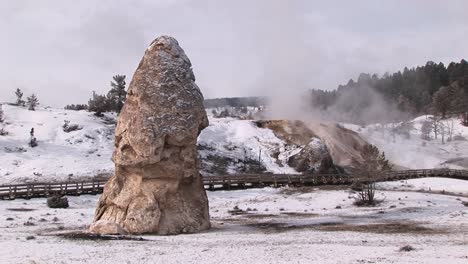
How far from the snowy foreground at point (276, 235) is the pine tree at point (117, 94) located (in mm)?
37279

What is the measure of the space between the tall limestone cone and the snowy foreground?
5.15 feet

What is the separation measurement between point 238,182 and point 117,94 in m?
33.5

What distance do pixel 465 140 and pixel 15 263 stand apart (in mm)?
106878

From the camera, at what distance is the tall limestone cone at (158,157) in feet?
75.3

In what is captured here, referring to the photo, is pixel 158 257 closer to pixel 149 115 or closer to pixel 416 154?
pixel 149 115

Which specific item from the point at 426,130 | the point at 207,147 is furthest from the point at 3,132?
the point at 426,130

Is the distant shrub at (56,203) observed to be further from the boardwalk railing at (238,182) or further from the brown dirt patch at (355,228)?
the brown dirt patch at (355,228)

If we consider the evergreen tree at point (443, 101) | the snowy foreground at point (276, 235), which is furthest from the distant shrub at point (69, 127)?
the evergreen tree at point (443, 101)

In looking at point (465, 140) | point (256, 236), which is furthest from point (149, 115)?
point (465, 140)

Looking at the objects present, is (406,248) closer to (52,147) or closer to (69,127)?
(52,147)

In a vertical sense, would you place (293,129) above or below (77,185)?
above

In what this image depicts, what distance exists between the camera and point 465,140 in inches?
4205

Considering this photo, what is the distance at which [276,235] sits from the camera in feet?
70.7

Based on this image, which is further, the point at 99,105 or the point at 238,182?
the point at 99,105
